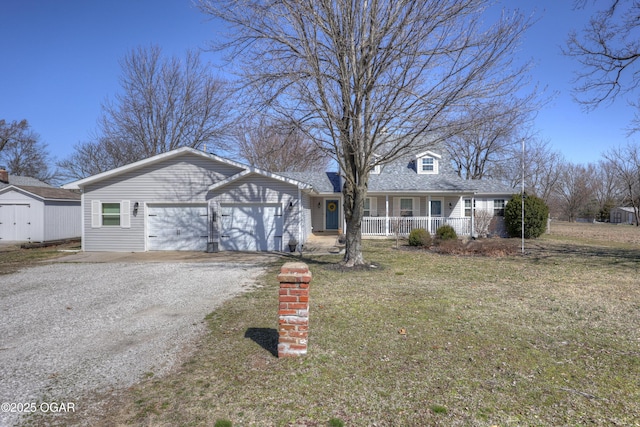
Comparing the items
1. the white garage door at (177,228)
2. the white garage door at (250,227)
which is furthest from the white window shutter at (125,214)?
the white garage door at (250,227)

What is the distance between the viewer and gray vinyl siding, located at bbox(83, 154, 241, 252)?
13750mm

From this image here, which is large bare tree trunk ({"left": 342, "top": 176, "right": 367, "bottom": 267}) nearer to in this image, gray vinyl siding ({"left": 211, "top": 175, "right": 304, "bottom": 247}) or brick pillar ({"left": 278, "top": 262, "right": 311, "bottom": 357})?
gray vinyl siding ({"left": 211, "top": 175, "right": 304, "bottom": 247})

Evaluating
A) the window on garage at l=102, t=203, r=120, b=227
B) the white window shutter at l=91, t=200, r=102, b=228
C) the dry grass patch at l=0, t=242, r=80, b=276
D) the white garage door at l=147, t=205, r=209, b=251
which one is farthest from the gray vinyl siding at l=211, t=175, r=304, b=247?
the dry grass patch at l=0, t=242, r=80, b=276

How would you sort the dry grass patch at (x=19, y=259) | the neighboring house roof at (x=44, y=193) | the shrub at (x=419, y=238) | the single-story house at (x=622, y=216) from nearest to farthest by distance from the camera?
the dry grass patch at (x=19, y=259) < the shrub at (x=419, y=238) < the neighboring house roof at (x=44, y=193) < the single-story house at (x=622, y=216)

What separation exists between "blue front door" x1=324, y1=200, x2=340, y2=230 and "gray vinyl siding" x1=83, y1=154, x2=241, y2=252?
8.25m

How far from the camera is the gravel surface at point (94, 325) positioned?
3.35 meters

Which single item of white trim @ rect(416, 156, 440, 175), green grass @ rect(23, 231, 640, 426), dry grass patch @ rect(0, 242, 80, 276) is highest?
white trim @ rect(416, 156, 440, 175)

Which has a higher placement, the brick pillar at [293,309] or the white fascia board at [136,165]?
the white fascia board at [136,165]

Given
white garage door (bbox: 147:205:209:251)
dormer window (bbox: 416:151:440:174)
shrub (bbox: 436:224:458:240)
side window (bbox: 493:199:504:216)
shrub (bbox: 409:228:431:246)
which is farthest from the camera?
dormer window (bbox: 416:151:440:174)

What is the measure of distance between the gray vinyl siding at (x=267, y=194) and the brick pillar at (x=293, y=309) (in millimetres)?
9593

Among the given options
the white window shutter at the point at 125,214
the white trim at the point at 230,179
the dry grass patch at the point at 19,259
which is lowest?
the dry grass patch at the point at 19,259

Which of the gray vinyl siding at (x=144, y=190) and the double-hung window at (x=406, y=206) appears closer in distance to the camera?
the gray vinyl siding at (x=144, y=190)

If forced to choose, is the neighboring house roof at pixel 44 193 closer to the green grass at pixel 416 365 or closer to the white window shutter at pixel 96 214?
the white window shutter at pixel 96 214

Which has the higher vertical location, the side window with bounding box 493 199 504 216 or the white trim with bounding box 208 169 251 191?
the white trim with bounding box 208 169 251 191
